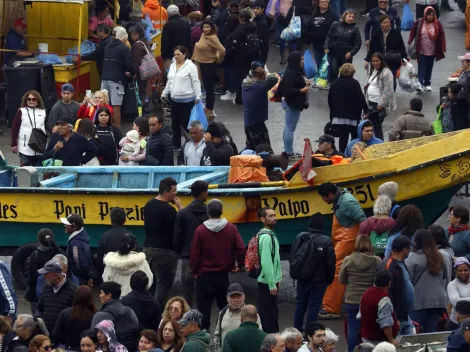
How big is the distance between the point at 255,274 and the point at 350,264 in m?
1.04

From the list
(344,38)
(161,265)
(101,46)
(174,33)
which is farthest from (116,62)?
(161,265)

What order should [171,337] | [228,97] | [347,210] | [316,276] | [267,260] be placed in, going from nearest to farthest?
[171,337] < [267,260] < [316,276] < [347,210] < [228,97]

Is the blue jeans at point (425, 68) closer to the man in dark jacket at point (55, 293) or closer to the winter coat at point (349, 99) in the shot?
the winter coat at point (349, 99)

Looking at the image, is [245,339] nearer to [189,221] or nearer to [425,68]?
[189,221]

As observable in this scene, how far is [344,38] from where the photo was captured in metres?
25.0

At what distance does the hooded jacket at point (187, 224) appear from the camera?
16.1 metres

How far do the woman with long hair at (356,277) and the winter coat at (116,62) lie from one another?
9.22m

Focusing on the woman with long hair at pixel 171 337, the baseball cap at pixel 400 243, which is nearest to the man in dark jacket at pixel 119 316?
the woman with long hair at pixel 171 337

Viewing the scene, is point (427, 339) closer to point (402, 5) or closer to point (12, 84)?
point (12, 84)

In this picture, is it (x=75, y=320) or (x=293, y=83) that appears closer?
(x=75, y=320)

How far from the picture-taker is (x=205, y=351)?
44.0 feet

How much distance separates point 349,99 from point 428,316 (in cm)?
616

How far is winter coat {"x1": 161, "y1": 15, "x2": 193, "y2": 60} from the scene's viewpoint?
2536cm

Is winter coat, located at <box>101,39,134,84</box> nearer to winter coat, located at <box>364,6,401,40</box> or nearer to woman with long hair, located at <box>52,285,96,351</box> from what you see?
winter coat, located at <box>364,6,401,40</box>
